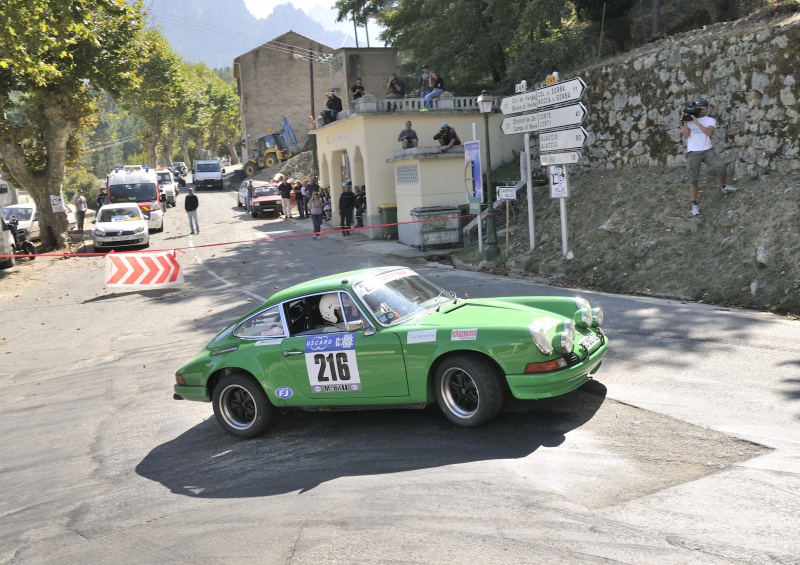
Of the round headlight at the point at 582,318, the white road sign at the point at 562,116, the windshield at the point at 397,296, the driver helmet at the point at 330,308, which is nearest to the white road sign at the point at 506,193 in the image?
the white road sign at the point at 562,116

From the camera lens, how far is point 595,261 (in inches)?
602

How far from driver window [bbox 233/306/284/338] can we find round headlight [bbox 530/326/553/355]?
2.53 meters

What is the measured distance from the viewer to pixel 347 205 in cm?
2794

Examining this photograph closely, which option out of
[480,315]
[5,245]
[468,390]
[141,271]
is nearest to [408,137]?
[141,271]

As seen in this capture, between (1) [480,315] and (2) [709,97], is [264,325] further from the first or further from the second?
(2) [709,97]

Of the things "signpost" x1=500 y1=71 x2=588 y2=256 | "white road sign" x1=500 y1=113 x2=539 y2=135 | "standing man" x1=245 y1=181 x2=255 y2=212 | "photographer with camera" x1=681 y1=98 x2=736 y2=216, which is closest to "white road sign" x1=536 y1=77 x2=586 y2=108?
"signpost" x1=500 y1=71 x2=588 y2=256

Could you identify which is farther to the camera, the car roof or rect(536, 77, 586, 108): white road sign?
rect(536, 77, 586, 108): white road sign

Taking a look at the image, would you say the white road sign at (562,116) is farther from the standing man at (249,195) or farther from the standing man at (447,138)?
the standing man at (249,195)

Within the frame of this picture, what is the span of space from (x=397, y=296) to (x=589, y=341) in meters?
1.87

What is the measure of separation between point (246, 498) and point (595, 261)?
10.9 meters

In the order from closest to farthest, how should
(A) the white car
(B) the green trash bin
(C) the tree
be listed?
(A) the white car
(C) the tree
(B) the green trash bin

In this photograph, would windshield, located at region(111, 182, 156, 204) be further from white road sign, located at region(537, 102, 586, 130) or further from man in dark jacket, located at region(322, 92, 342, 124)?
white road sign, located at region(537, 102, 586, 130)

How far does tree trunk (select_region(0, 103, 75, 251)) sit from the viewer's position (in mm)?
26656

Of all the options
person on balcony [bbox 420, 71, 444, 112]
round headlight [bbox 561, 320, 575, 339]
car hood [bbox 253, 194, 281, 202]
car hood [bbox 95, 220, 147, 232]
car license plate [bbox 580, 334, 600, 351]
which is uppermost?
person on balcony [bbox 420, 71, 444, 112]
